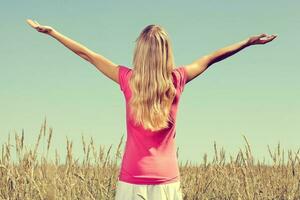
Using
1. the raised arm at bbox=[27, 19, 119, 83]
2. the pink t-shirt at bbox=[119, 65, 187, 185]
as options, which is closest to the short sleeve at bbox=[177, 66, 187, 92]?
the pink t-shirt at bbox=[119, 65, 187, 185]

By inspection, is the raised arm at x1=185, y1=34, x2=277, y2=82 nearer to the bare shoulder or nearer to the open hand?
the bare shoulder

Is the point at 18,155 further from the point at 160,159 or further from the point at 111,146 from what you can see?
the point at 160,159

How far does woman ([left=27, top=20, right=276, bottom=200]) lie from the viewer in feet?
10.6

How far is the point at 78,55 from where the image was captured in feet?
12.5

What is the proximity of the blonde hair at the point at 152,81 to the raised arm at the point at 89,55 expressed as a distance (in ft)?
0.80

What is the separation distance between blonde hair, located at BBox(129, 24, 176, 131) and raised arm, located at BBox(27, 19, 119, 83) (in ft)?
0.80

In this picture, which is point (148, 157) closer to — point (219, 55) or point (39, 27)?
point (219, 55)

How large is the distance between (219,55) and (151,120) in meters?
0.91

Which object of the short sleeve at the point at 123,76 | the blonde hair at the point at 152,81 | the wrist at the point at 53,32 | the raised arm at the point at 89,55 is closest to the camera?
the blonde hair at the point at 152,81

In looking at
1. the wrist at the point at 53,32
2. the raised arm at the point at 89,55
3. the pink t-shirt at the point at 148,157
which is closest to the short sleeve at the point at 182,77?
Answer: the pink t-shirt at the point at 148,157

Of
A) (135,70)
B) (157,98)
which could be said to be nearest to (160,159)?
(157,98)

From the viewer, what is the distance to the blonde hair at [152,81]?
321 cm

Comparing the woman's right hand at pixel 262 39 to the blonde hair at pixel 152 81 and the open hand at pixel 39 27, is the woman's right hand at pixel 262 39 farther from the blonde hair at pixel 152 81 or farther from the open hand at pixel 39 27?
the open hand at pixel 39 27

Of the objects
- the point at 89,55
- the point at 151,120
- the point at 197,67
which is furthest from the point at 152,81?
the point at 89,55
